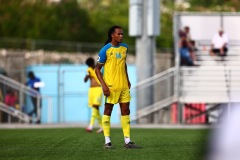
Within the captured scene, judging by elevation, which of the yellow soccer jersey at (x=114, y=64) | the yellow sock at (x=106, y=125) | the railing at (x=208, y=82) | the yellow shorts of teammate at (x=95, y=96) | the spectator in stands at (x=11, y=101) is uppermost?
the yellow soccer jersey at (x=114, y=64)

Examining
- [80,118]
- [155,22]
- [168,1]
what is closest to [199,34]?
[155,22]

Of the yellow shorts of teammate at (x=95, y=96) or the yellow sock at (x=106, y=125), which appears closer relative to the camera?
Answer: the yellow sock at (x=106, y=125)

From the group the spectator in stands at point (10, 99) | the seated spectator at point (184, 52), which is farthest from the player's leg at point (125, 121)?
the spectator in stands at point (10, 99)

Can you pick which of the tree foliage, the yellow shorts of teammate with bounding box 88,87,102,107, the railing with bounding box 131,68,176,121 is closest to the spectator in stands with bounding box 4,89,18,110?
the railing with bounding box 131,68,176,121

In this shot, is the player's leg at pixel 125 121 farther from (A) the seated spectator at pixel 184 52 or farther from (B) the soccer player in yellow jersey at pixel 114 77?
(A) the seated spectator at pixel 184 52

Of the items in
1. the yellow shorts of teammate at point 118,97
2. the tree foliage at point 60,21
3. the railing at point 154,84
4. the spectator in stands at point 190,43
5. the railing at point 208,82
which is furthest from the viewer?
the tree foliage at point 60,21

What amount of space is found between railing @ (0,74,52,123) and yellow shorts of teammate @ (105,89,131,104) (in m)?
16.8

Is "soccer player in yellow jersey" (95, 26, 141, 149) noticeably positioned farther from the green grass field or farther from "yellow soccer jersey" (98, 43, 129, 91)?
the green grass field

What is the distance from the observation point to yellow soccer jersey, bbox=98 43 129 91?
615 inches

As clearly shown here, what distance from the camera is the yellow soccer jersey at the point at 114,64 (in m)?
15.6

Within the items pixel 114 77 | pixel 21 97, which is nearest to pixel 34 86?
pixel 21 97

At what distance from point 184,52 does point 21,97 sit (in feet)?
20.7

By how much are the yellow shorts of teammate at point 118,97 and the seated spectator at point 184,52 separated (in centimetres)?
1665

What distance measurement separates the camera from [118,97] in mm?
15594
